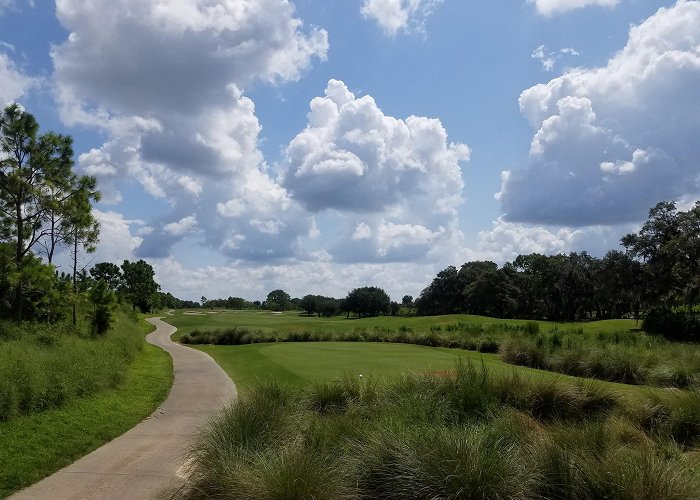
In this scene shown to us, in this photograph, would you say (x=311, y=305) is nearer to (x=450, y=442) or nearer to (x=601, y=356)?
(x=601, y=356)

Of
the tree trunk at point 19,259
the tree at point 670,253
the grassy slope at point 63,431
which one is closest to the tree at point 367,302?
the tree at point 670,253

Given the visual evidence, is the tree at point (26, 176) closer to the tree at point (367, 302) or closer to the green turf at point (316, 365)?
the green turf at point (316, 365)

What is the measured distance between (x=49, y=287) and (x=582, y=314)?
313ft

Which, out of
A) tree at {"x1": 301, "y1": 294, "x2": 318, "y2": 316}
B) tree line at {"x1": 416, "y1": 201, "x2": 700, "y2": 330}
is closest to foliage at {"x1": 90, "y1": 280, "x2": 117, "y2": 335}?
tree line at {"x1": 416, "y1": 201, "x2": 700, "y2": 330}

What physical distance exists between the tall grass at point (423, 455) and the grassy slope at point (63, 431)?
124 inches

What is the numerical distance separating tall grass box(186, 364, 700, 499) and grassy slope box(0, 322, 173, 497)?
3.14 meters

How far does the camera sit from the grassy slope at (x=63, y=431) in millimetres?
8406

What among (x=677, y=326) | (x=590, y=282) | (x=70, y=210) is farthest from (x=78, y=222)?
(x=590, y=282)

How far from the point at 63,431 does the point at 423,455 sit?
27.9 feet

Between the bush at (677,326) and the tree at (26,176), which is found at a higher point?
the tree at (26,176)

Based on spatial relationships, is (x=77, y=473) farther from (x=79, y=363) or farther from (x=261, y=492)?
(x=79, y=363)

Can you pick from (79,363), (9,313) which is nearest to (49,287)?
(9,313)

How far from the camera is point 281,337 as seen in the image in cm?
4544

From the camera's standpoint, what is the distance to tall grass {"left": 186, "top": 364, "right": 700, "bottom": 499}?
512cm
